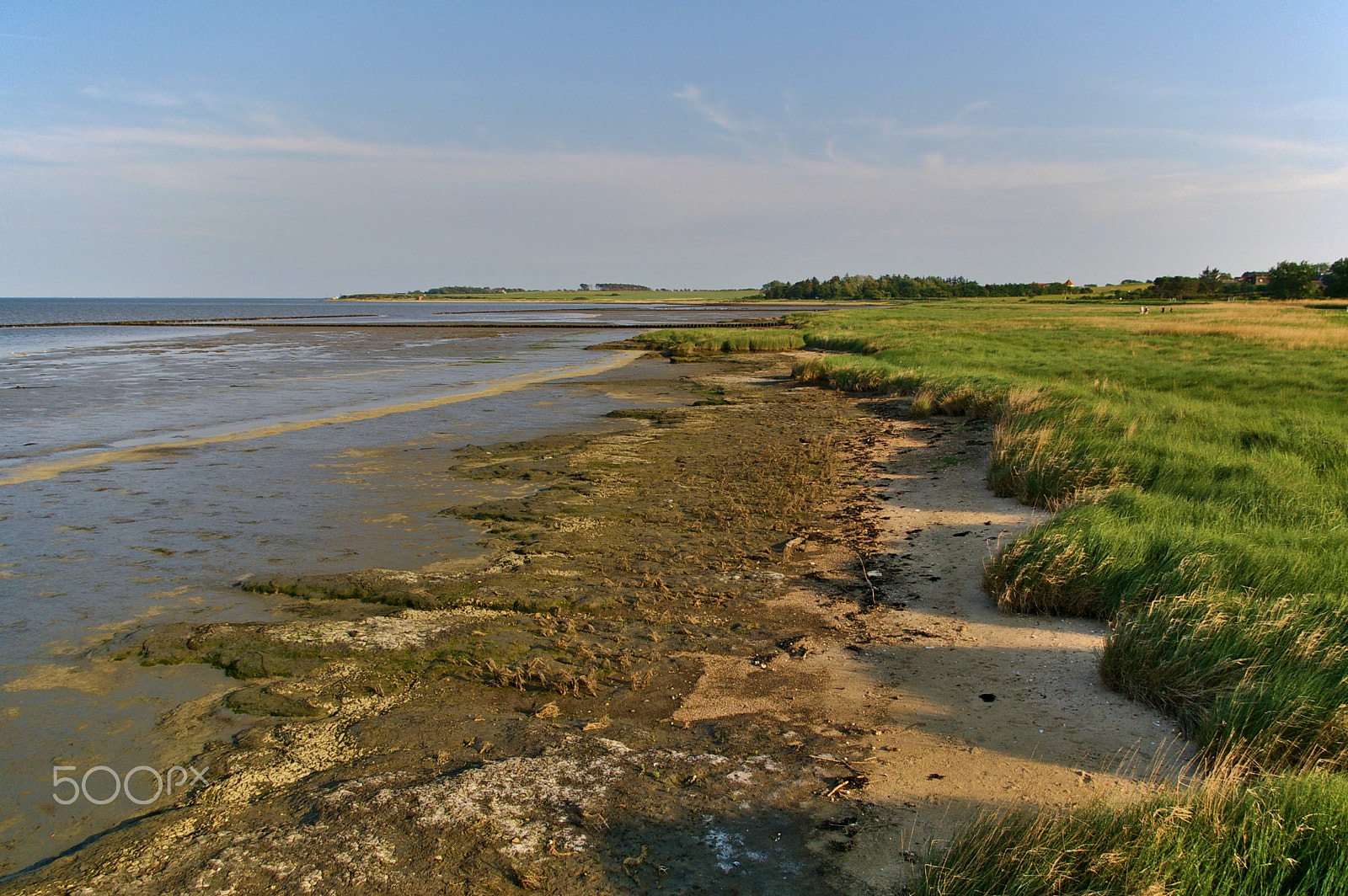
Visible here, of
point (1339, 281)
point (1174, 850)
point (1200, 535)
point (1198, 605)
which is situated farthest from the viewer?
point (1339, 281)

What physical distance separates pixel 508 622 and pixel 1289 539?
273 inches

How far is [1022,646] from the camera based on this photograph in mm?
6199

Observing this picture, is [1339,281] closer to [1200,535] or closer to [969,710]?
[1200,535]

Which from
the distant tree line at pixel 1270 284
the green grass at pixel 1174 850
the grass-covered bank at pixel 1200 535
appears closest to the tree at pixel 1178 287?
the distant tree line at pixel 1270 284

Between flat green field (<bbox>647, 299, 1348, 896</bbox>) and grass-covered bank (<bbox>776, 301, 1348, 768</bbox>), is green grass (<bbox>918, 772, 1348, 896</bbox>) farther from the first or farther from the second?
grass-covered bank (<bbox>776, 301, 1348, 768</bbox>)

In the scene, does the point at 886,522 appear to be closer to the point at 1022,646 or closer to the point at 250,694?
the point at 1022,646

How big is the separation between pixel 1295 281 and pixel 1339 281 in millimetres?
3492

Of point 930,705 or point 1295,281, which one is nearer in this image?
point 930,705

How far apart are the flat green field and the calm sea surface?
16.4 ft

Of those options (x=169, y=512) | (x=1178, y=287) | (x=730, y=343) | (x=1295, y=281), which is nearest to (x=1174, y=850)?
(x=169, y=512)

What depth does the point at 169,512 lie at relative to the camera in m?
10.7

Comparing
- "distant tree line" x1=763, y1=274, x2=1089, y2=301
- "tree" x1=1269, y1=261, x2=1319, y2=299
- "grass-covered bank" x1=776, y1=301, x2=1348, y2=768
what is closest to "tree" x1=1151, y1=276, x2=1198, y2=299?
"tree" x1=1269, y1=261, x2=1319, y2=299

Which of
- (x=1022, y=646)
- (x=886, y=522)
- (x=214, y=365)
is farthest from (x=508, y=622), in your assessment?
(x=214, y=365)

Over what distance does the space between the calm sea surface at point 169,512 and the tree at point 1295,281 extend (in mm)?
84789
